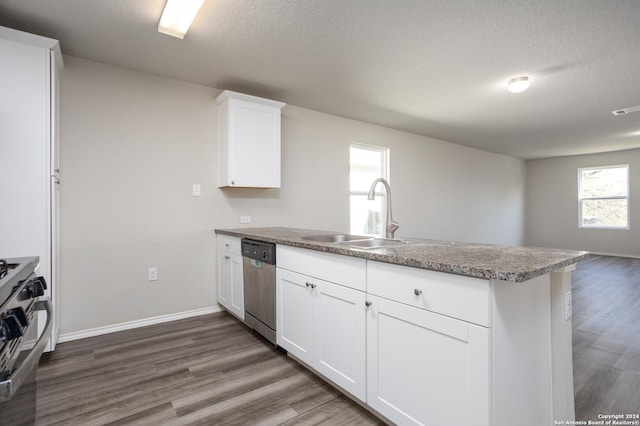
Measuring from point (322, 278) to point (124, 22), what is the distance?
7.10ft

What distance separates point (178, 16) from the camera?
210 centimetres

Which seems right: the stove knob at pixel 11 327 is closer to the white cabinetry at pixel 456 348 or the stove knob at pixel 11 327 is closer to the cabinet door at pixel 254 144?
the white cabinetry at pixel 456 348

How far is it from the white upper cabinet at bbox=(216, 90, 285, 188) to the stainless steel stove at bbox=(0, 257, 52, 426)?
2.13 m

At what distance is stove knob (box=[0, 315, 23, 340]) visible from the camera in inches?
29.5

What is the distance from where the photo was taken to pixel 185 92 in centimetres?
316

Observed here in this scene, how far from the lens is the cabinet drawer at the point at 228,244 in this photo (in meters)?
2.85

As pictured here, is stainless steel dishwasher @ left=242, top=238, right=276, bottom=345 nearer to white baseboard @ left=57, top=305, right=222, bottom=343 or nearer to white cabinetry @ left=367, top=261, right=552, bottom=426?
white baseboard @ left=57, top=305, right=222, bottom=343

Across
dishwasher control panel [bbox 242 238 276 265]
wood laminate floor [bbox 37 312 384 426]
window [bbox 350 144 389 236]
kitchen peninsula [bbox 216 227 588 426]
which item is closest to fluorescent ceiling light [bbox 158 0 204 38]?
dishwasher control panel [bbox 242 238 276 265]

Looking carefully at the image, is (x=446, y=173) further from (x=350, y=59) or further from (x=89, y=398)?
(x=89, y=398)

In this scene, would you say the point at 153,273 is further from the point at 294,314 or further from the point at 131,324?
the point at 294,314

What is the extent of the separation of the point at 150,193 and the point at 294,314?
1.84m

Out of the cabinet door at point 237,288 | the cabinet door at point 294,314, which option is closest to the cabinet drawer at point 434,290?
the cabinet door at point 294,314

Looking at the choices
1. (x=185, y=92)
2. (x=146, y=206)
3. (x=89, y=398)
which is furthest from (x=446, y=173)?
(x=89, y=398)

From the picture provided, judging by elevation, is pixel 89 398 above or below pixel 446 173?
below
